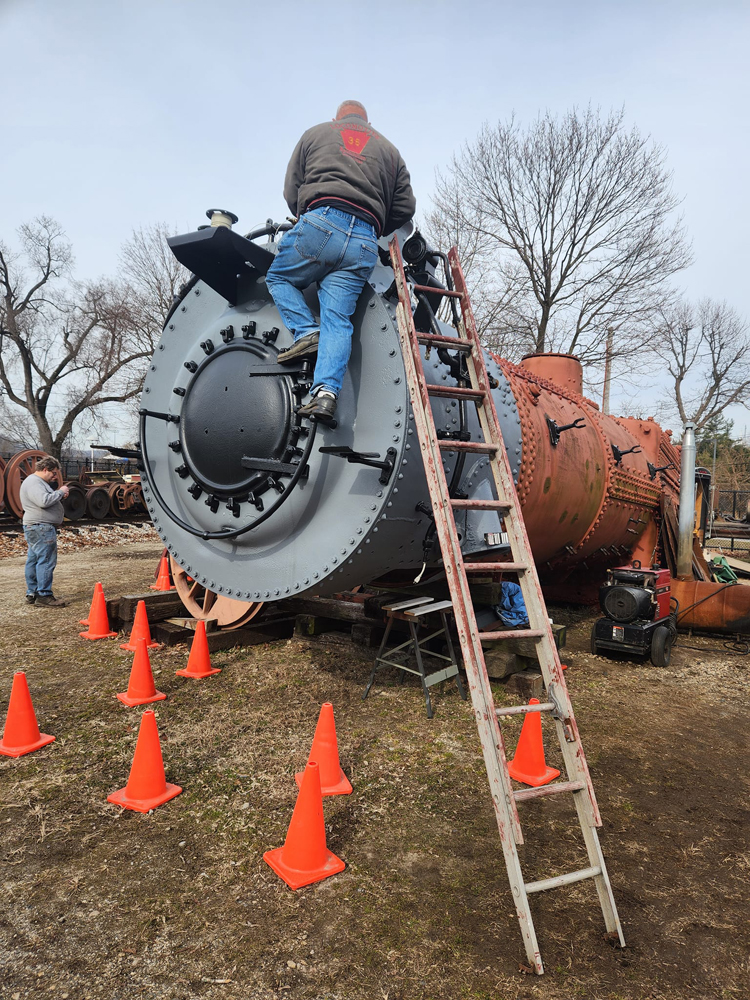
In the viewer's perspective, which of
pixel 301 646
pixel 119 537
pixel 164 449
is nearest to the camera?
pixel 164 449

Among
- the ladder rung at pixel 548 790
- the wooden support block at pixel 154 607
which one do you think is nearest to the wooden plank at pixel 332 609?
the wooden support block at pixel 154 607

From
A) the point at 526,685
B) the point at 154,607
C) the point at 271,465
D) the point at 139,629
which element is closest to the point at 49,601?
the point at 154,607

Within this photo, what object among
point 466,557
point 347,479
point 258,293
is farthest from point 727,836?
point 258,293

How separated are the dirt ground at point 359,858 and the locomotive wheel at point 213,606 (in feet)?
2.98

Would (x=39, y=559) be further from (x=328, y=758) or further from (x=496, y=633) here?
(x=496, y=633)

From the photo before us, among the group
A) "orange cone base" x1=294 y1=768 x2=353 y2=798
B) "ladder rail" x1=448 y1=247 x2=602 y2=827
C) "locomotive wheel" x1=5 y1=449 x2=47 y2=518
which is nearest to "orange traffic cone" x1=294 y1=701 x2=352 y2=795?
"orange cone base" x1=294 y1=768 x2=353 y2=798

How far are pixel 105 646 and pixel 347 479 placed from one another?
12.0 ft

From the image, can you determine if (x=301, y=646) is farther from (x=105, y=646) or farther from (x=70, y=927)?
(x=70, y=927)

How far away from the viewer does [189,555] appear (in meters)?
3.76

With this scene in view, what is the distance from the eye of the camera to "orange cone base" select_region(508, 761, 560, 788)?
319 centimetres

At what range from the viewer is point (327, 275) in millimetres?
3182

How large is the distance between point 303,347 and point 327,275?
0.42 m

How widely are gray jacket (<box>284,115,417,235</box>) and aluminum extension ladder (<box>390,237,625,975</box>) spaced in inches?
11.1

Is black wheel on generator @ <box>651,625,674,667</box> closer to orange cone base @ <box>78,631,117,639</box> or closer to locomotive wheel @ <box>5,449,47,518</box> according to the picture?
orange cone base @ <box>78,631,117,639</box>
